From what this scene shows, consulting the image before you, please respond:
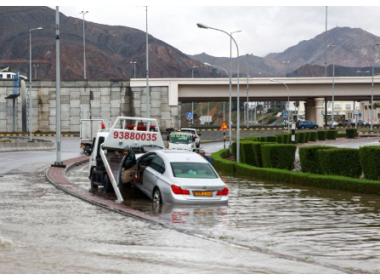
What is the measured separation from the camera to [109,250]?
1250cm

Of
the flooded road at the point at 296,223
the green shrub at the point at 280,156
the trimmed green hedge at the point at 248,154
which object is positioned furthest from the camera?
the trimmed green hedge at the point at 248,154

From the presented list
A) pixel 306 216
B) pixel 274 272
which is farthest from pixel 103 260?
pixel 306 216

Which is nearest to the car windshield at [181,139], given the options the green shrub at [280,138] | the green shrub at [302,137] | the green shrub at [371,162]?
the green shrub at [280,138]

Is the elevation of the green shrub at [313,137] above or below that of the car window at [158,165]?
below

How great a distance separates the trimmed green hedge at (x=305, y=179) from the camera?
25344 millimetres

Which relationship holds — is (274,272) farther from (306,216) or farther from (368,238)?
(306,216)

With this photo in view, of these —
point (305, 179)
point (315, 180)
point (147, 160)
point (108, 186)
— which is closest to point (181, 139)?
point (305, 179)

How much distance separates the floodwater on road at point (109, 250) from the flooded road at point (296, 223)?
595 millimetres

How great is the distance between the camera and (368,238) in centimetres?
1462

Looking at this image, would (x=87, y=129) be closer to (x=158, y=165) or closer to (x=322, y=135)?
(x=158, y=165)

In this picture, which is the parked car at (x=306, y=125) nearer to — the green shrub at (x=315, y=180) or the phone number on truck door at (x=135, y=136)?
the green shrub at (x=315, y=180)

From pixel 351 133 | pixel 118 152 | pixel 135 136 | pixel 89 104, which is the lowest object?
pixel 351 133

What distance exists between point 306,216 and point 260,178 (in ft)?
48.6

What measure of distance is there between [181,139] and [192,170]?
31.6 metres
